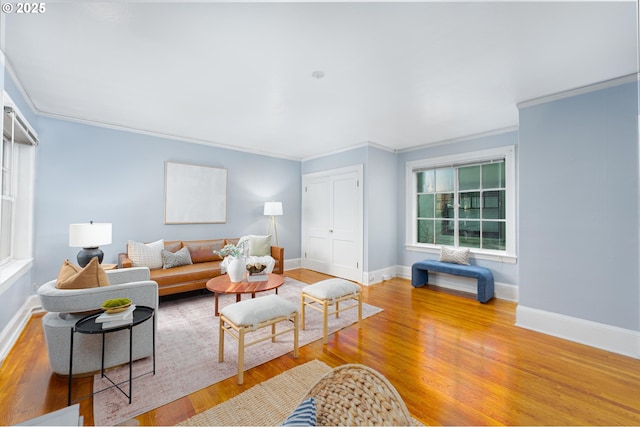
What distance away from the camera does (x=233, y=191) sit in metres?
5.14

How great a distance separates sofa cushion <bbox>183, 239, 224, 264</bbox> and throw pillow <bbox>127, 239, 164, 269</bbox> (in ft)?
1.75

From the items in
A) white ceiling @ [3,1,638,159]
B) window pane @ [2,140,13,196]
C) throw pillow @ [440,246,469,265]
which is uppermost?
white ceiling @ [3,1,638,159]

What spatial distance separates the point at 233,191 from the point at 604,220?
514cm

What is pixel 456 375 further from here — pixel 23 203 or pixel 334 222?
pixel 23 203

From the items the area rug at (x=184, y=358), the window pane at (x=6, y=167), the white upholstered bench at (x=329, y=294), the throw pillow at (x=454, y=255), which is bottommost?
the area rug at (x=184, y=358)

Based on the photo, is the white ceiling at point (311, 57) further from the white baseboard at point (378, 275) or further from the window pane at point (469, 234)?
the white baseboard at point (378, 275)

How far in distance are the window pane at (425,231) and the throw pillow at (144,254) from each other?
14.7ft

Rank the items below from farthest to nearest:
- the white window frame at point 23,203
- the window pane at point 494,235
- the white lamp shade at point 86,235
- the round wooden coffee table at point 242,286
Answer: the window pane at point 494,235, the white window frame at point 23,203, the white lamp shade at point 86,235, the round wooden coffee table at point 242,286

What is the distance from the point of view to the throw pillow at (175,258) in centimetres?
385

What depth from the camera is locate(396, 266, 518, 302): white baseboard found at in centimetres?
392

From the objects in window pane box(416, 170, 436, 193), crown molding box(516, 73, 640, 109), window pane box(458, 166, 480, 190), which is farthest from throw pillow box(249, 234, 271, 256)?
crown molding box(516, 73, 640, 109)

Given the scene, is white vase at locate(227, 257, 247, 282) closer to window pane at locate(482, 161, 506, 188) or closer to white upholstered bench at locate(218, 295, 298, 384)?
white upholstered bench at locate(218, 295, 298, 384)

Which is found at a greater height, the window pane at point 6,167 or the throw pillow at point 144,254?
the window pane at point 6,167

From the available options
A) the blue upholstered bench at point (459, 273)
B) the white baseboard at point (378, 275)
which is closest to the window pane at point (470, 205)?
the blue upholstered bench at point (459, 273)
